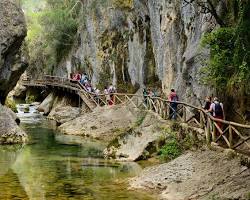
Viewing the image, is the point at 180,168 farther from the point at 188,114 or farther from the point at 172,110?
the point at 172,110

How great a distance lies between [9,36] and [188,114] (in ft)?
51.7

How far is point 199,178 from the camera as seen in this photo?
55.1 ft

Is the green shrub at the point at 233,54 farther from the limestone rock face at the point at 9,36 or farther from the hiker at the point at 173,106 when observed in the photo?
the limestone rock face at the point at 9,36

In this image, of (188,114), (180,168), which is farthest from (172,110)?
(180,168)

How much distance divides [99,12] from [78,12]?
1119 cm

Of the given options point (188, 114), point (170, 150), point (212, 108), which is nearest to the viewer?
point (212, 108)

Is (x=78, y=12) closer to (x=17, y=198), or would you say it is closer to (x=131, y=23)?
(x=131, y=23)

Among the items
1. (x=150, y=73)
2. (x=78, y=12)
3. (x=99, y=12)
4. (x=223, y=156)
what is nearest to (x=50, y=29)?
(x=78, y=12)

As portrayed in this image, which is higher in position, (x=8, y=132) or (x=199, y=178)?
(x=8, y=132)

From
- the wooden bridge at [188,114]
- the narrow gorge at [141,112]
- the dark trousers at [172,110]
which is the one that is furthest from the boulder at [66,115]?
the dark trousers at [172,110]

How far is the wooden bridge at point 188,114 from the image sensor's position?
17422 mm

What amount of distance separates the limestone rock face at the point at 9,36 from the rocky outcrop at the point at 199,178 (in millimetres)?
19460

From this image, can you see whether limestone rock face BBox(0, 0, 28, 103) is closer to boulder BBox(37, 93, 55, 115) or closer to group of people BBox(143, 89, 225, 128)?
group of people BBox(143, 89, 225, 128)

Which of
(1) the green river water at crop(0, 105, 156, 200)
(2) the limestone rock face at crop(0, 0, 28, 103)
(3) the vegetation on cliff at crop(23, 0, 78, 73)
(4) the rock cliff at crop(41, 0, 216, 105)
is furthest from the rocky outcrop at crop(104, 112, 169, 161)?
(3) the vegetation on cliff at crop(23, 0, 78, 73)
